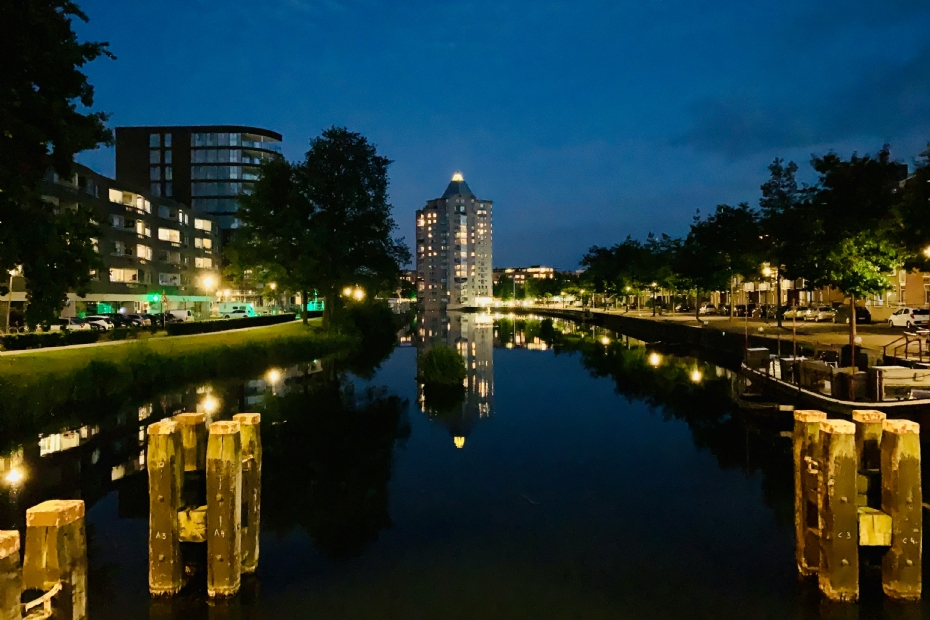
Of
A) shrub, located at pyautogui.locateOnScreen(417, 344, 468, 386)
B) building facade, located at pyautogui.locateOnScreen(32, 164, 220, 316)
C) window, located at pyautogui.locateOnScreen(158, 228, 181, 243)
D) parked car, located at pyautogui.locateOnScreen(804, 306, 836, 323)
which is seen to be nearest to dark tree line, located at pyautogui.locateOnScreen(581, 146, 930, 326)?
parked car, located at pyautogui.locateOnScreen(804, 306, 836, 323)

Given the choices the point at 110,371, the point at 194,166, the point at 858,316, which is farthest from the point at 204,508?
the point at 194,166

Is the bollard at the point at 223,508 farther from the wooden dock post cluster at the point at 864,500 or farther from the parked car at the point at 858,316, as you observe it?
the parked car at the point at 858,316

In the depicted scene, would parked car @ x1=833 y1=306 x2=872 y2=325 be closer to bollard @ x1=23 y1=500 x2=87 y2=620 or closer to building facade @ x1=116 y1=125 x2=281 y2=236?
bollard @ x1=23 y1=500 x2=87 y2=620

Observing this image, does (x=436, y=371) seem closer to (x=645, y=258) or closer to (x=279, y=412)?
(x=279, y=412)

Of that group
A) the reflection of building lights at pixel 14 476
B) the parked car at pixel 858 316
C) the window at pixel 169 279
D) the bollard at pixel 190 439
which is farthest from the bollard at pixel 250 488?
the window at pixel 169 279

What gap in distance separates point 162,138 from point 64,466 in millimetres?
111959

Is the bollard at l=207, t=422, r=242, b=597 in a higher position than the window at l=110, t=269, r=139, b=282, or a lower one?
lower

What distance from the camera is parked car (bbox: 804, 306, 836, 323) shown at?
2349 inches

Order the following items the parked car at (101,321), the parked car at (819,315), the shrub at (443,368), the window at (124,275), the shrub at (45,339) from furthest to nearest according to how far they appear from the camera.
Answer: the window at (124,275), the parked car at (819,315), the parked car at (101,321), the shrub at (443,368), the shrub at (45,339)

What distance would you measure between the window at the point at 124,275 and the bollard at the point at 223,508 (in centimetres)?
7510

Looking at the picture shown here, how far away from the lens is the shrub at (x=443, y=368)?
3400 cm

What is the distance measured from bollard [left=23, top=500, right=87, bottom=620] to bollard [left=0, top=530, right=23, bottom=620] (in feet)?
2.39

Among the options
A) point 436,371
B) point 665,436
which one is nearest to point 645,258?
A: point 436,371

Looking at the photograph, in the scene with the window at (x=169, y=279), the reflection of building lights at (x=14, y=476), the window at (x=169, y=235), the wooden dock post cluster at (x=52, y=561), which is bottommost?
the reflection of building lights at (x=14, y=476)
